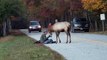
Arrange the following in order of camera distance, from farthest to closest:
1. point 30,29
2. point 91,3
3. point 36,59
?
point 30,29, point 91,3, point 36,59

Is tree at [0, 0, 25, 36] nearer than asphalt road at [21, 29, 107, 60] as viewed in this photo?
No

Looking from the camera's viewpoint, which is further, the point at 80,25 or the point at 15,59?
the point at 80,25

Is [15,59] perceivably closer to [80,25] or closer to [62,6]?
[80,25]

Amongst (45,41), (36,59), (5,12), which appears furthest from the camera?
(5,12)

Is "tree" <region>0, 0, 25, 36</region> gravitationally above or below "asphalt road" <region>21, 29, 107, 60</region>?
above

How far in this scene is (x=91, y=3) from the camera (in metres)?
53.3

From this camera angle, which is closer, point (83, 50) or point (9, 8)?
point (83, 50)

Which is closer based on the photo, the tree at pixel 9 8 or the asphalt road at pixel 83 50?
the asphalt road at pixel 83 50

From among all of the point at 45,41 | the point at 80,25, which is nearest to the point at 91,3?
the point at 80,25

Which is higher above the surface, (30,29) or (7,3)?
(7,3)

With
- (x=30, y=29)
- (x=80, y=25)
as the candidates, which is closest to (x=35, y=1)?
(x=30, y=29)

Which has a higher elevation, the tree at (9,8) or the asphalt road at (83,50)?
the tree at (9,8)

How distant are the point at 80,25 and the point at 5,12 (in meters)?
11.8

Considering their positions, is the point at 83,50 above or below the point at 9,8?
below
